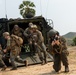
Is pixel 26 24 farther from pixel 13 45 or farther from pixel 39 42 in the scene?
pixel 13 45

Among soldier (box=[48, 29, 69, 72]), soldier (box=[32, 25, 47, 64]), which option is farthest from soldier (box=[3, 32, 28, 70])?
soldier (box=[48, 29, 69, 72])

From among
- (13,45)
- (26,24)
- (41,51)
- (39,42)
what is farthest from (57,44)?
(26,24)

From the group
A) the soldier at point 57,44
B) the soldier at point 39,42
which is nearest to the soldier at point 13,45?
the soldier at point 39,42

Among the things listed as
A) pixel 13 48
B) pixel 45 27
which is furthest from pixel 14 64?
pixel 45 27

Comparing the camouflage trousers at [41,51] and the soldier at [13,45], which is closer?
the soldier at [13,45]

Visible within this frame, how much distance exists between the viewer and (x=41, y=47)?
13.8m

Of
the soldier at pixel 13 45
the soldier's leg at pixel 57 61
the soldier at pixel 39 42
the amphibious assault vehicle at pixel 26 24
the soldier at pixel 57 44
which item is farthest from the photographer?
the amphibious assault vehicle at pixel 26 24

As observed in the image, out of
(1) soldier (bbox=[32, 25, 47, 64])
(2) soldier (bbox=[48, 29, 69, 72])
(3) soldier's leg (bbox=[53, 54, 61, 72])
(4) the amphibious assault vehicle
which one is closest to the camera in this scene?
(2) soldier (bbox=[48, 29, 69, 72])

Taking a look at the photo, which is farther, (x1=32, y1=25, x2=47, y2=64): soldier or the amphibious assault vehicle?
the amphibious assault vehicle

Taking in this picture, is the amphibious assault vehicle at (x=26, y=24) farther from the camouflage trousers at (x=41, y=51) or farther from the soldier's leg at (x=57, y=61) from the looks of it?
the soldier's leg at (x=57, y=61)

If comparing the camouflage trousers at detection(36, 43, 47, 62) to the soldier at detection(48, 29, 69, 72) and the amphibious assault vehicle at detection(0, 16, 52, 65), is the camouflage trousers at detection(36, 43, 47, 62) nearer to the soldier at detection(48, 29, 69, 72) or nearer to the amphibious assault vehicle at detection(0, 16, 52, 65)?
the amphibious assault vehicle at detection(0, 16, 52, 65)

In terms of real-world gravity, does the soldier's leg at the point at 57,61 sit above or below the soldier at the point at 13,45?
below

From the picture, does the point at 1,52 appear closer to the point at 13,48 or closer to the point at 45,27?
the point at 13,48

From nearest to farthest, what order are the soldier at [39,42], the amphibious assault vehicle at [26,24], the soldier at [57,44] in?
the soldier at [57,44] < the soldier at [39,42] < the amphibious assault vehicle at [26,24]
